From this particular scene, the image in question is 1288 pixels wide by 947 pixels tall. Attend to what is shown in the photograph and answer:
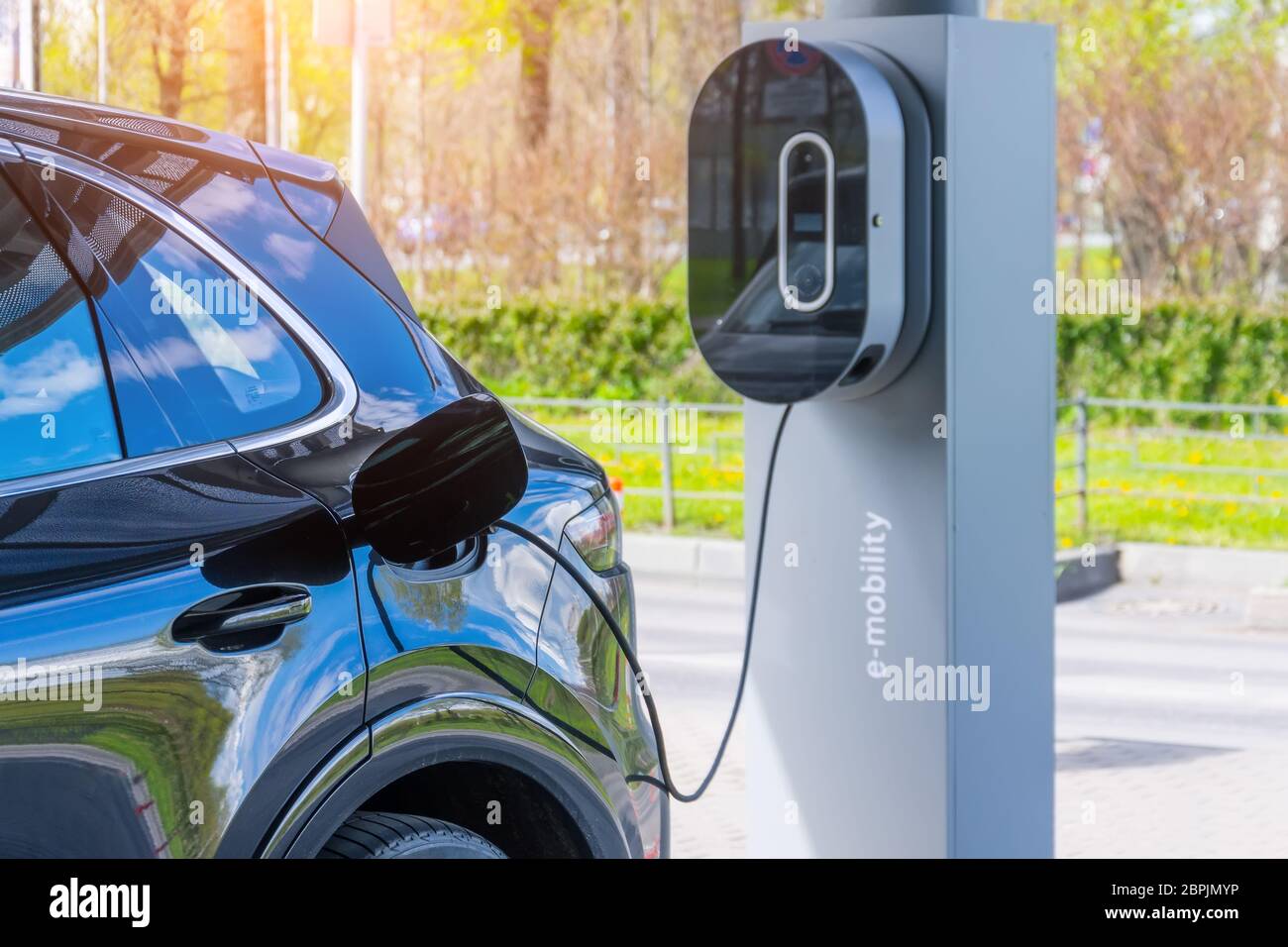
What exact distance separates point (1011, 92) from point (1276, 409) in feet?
27.0

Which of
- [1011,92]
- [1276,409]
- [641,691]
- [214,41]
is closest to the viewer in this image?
[641,691]

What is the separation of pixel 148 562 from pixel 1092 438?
39.7 ft

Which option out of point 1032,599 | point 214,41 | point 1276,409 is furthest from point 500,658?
point 1276,409

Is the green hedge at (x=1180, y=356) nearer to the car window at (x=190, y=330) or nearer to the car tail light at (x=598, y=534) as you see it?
the car tail light at (x=598, y=534)

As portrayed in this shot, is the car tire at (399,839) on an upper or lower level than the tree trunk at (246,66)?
lower

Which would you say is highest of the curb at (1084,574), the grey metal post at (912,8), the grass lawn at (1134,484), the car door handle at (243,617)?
the grey metal post at (912,8)

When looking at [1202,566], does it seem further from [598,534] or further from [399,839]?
[399,839]

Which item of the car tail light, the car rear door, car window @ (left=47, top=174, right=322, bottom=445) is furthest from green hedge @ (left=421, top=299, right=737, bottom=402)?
the car rear door

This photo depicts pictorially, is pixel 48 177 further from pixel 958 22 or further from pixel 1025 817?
pixel 1025 817

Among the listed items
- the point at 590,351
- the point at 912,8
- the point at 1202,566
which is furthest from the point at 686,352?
the point at 912,8

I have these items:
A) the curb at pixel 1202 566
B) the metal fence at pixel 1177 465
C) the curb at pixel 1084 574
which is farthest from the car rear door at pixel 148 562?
the curb at pixel 1202 566

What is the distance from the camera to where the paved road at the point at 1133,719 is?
540 cm

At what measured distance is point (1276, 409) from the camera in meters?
10.8

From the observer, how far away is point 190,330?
2406 millimetres
